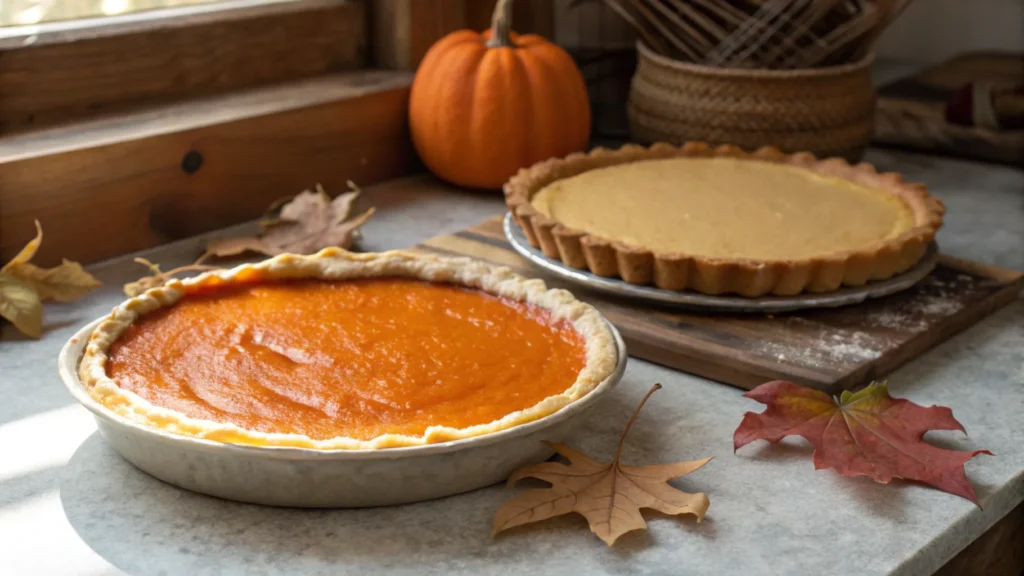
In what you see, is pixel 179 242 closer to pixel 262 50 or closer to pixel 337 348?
pixel 262 50

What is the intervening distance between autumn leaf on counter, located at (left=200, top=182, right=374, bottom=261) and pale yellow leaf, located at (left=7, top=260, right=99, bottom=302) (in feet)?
0.79

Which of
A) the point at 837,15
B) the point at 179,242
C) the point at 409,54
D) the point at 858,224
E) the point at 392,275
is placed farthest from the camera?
the point at 409,54

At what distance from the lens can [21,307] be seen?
1827mm

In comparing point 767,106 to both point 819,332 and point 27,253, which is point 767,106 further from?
point 27,253

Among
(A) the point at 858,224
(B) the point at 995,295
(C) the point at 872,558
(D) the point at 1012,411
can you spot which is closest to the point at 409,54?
(A) the point at 858,224

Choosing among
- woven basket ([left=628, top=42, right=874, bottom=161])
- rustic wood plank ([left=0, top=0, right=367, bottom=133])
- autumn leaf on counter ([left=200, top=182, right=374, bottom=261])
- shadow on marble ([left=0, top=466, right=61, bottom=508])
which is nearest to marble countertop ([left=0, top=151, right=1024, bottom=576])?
shadow on marble ([left=0, top=466, right=61, bottom=508])

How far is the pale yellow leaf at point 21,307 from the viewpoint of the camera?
1.82 meters

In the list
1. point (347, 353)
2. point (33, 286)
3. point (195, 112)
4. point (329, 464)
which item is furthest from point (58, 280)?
point (329, 464)

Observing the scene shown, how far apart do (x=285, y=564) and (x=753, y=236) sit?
1.04 meters

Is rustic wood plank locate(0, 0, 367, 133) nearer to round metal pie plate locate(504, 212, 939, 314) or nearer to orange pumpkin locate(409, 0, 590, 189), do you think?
orange pumpkin locate(409, 0, 590, 189)

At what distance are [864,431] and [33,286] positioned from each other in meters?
1.37

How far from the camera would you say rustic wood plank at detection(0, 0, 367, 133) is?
219 cm

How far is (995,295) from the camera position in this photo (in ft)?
6.32

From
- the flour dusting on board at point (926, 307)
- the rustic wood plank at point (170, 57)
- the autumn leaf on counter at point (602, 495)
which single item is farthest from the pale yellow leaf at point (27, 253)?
the flour dusting on board at point (926, 307)
